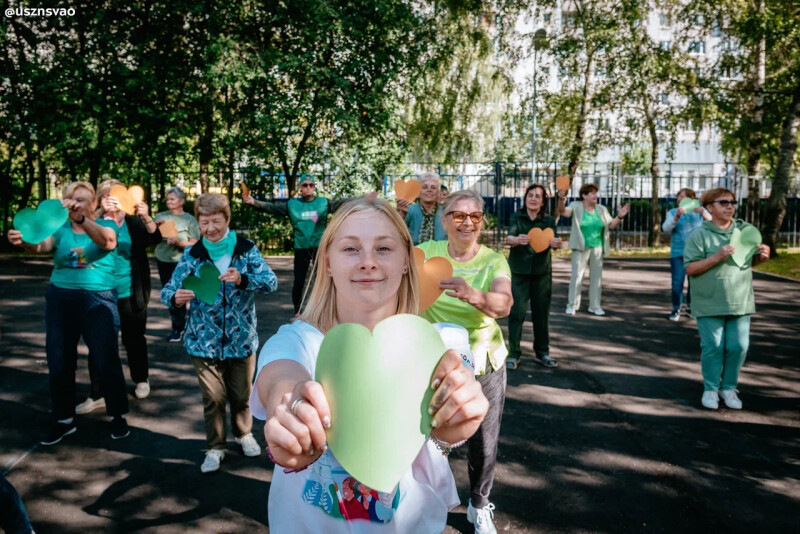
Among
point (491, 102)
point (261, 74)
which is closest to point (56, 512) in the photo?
point (261, 74)

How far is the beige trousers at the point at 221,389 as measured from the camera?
3.76 m

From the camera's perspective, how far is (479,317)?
2934 millimetres

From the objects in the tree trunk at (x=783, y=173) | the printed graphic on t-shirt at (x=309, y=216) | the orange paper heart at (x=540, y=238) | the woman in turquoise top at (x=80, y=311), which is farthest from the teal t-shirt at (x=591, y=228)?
the tree trunk at (x=783, y=173)

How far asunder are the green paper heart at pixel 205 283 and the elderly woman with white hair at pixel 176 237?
8.31 ft

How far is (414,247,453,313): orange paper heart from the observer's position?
87.0 inches

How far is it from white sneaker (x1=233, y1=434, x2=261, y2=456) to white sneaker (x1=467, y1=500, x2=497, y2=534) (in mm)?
1722

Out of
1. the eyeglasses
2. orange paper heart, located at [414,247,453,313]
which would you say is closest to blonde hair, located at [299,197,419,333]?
orange paper heart, located at [414,247,453,313]

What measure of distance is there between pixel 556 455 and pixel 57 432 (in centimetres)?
380

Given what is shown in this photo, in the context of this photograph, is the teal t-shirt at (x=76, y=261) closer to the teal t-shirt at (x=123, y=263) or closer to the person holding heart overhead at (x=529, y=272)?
the teal t-shirt at (x=123, y=263)

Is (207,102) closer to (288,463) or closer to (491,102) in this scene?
(491,102)

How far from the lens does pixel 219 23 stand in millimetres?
13688

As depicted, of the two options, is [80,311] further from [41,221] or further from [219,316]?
[219,316]

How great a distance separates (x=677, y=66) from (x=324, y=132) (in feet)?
35.5

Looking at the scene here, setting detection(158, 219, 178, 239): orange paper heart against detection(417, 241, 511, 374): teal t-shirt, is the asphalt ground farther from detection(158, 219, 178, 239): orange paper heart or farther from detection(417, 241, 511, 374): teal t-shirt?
detection(158, 219, 178, 239): orange paper heart
